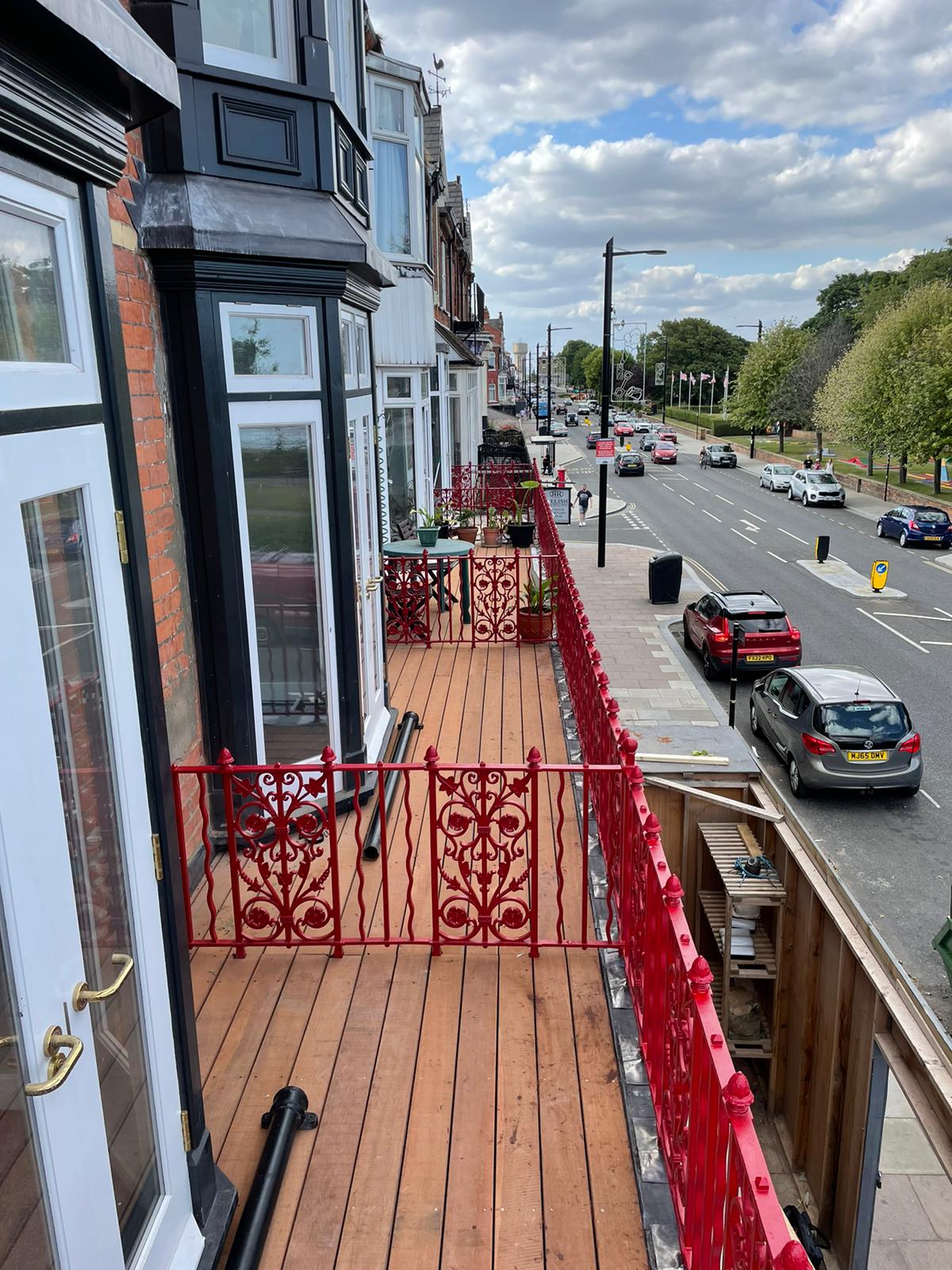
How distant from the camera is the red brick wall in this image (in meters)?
4.34

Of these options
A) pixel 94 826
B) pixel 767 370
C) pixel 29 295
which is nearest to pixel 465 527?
pixel 94 826

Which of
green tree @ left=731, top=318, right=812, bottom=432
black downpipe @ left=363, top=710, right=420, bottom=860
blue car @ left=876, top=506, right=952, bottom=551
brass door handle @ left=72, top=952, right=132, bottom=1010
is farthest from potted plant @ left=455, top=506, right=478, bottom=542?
green tree @ left=731, top=318, right=812, bottom=432

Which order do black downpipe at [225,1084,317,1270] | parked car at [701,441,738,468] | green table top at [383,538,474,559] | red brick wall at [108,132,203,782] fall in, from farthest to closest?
parked car at [701,441,738,468]
green table top at [383,538,474,559]
red brick wall at [108,132,203,782]
black downpipe at [225,1084,317,1270]

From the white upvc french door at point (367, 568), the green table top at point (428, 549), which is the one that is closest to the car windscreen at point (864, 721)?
the green table top at point (428, 549)

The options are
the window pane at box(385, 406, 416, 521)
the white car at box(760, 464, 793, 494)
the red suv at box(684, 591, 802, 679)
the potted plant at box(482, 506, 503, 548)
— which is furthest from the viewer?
the white car at box(760, 464, 793, 494)

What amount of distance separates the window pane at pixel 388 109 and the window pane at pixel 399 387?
3.60 m

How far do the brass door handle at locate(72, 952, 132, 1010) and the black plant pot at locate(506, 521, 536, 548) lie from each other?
1454 centimetres

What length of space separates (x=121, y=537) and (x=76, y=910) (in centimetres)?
99

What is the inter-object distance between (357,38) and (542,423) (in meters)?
79.5

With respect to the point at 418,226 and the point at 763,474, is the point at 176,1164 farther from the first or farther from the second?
the point at 763,474

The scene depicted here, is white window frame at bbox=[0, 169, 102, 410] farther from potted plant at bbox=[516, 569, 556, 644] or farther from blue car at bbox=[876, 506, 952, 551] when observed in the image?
blue car at bbox=[876, 506, 952, 551]

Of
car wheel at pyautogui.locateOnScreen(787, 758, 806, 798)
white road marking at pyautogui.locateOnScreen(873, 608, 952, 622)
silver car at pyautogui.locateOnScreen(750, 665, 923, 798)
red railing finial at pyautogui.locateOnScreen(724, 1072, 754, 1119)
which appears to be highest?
red railing finial at pyautogui.locateOnScreen(724, 1072, 754, 1119)

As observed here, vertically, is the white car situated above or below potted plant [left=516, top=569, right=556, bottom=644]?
below

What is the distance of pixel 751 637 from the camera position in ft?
52.4
